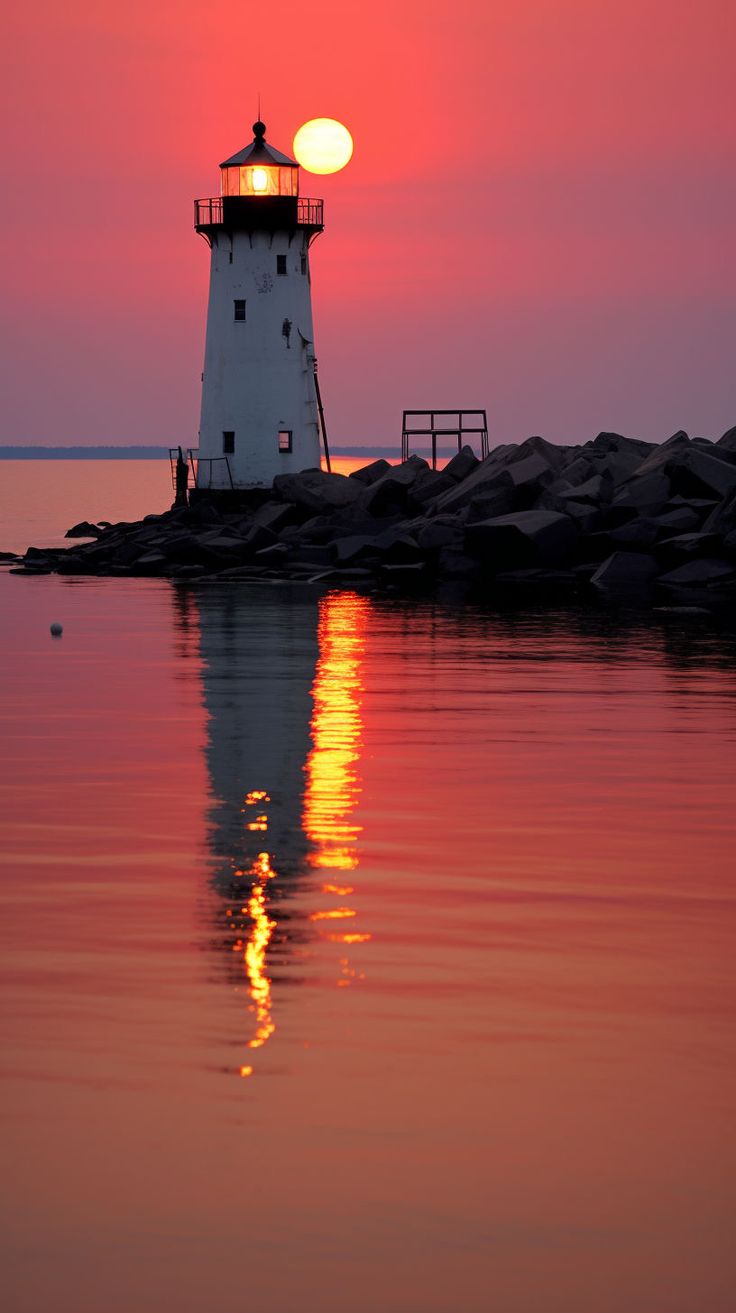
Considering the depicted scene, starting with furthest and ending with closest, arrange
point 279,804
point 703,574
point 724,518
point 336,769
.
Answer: point 724,518 → point 703,574 → point 336,769 → point 279,804

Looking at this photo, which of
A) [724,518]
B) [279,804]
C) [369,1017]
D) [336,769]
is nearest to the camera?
[369,1017]

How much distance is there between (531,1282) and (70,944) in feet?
13.7

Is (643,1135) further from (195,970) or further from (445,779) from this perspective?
(445,779)

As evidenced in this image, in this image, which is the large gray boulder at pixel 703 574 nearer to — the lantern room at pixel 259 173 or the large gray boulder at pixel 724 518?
the large gray boulder at pixel 724 518

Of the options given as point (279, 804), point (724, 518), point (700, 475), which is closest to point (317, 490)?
point (700, 475)

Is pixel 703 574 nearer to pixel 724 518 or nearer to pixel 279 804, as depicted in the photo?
pixel 724 518

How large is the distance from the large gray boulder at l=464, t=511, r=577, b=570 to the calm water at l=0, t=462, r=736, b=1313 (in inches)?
910

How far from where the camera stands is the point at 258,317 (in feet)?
173

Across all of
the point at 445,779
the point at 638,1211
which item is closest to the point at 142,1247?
the point at 638,1211

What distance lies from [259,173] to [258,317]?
3822mm

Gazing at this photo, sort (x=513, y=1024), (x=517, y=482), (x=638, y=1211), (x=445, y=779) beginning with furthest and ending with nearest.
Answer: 1. (x=517, y=482)
2. (x=445, y=779)
3. (x=513, y=1024)
4. (x=638, y=1211)

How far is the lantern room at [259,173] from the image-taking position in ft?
171

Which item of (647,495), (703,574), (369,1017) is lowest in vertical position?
(369,1017)

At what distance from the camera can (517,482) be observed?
143ft
